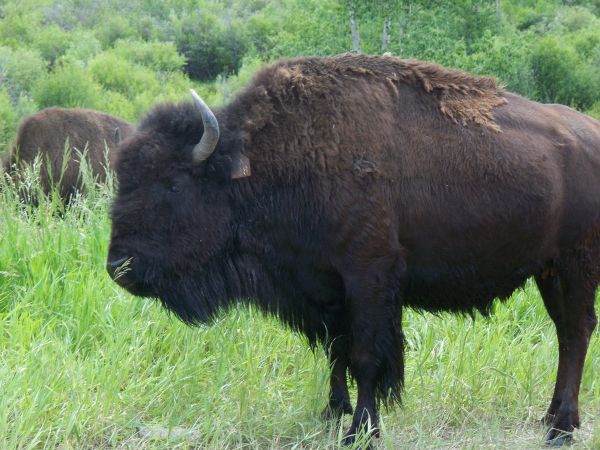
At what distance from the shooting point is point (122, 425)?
14.6 ft

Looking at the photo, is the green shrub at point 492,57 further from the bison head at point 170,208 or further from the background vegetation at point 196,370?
the bison head at point 170,208

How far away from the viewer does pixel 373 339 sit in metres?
4.48

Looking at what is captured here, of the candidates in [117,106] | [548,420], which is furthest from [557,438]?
[117,106]

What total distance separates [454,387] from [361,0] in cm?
1703

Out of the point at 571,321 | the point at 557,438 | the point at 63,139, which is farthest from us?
the point at 63,139

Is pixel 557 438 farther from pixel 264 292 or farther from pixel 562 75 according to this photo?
pixel 562 75

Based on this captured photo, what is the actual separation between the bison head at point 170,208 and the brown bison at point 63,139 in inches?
322

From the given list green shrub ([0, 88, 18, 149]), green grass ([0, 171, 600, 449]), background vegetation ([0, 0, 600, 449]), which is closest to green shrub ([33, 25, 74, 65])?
green shrub ([0, 88, 18, 149])

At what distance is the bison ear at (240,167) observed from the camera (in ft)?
14.8

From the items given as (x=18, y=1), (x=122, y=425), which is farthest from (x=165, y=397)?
(x=18, y=1)

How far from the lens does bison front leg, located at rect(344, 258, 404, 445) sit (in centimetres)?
440

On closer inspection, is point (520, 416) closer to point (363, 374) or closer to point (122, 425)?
point (363, 374)

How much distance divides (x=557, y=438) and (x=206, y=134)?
2590 mm

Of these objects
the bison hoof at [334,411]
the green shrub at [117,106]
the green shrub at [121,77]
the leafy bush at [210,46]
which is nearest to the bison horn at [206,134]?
the bison hoof at [334,411]
